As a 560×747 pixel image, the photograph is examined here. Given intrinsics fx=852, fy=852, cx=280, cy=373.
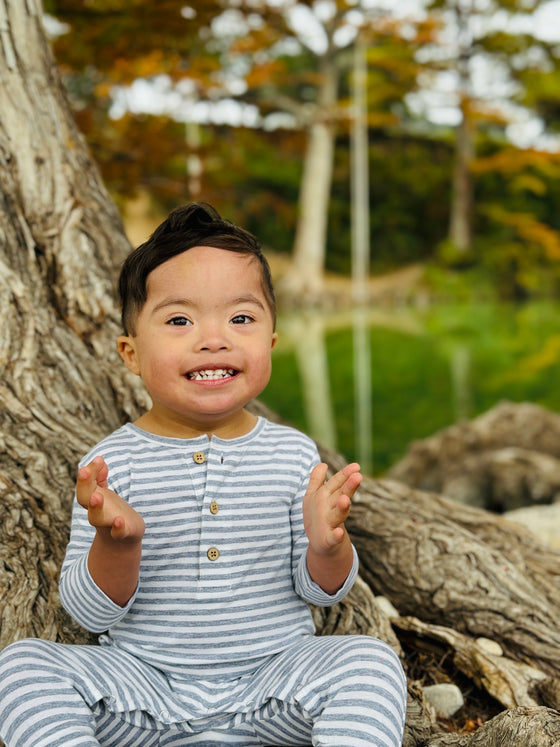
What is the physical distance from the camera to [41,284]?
1.96 m

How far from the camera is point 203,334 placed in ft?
4.50

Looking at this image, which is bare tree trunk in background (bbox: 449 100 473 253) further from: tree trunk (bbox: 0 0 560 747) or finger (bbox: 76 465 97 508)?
finger (bbox: 76 465 97 508)

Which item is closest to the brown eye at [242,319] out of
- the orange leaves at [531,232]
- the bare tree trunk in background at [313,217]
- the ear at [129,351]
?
the ear at [129,351]

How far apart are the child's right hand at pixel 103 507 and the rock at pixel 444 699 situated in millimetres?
771

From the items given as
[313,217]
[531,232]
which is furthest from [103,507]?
[531,232]

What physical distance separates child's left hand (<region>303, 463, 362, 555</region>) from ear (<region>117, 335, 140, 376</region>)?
1.27 feet

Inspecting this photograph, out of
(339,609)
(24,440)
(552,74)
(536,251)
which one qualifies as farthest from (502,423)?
(552,74)

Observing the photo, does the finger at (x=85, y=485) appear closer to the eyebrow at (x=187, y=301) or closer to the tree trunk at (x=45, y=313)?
the eyebrow at (x=187, y=301)

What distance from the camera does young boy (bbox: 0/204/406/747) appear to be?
122 centimetres

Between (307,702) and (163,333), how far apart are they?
61 centimetres

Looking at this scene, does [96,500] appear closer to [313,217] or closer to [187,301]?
[187,301]

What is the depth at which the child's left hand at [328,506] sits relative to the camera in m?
1.21

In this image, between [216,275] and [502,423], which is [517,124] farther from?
[216,275]

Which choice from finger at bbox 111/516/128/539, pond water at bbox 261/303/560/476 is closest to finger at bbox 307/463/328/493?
finger at bbox 111/516/128/539
